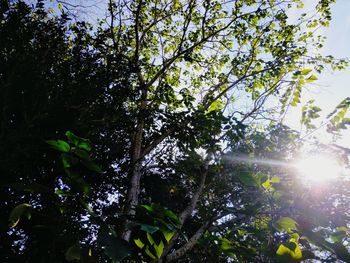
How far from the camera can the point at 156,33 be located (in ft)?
34.8

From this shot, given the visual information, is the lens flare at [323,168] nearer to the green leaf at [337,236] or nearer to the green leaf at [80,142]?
the green leaf at [337,236]

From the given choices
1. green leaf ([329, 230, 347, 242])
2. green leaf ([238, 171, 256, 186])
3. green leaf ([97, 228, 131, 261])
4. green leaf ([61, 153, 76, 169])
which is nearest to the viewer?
green leaf ([97, 228, 131, 261])

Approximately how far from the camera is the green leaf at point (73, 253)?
0.89 metres

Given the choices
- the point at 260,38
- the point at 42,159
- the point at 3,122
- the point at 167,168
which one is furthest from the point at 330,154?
the point at 260,38

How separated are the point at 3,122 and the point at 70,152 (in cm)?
366

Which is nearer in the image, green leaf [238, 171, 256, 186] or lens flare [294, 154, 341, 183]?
green leaf [238, 171, 256, 186]

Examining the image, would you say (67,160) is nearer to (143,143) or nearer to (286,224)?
(286,224)

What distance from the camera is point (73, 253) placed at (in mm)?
894

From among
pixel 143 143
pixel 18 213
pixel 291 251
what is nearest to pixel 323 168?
pixel 291 251

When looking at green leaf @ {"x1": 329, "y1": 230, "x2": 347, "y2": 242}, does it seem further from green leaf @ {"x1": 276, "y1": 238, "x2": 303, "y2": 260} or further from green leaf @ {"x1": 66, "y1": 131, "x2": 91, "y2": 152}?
green leaf @ {"x1": 66, "y1": 131, "x2": 91, "y2": 152}

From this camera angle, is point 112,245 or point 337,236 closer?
point 112,245

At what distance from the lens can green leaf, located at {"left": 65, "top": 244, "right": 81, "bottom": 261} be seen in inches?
34.9

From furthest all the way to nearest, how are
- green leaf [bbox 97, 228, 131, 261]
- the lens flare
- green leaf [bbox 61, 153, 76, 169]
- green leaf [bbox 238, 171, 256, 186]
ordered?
1. the lens flare
2. green leaf [bbox 238, 171, 256, 186]
3. green leaf [bbox 61, 153, 76, 169]
4. green leaf [bbox 97, 228, 131, 261]

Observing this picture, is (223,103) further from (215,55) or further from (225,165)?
(225,165)
